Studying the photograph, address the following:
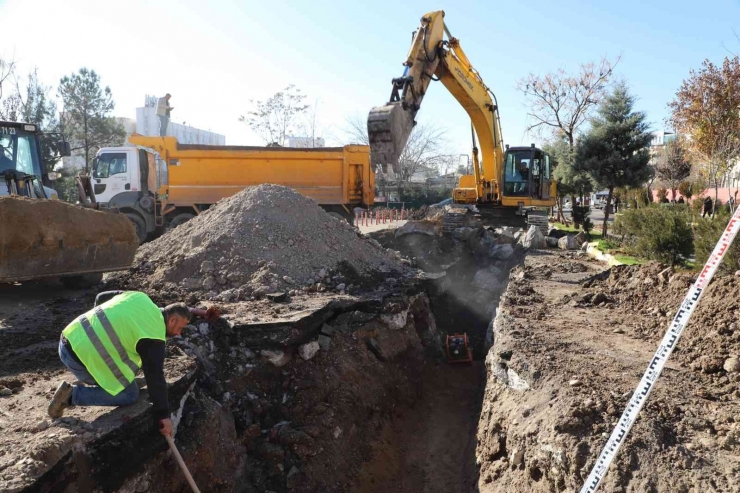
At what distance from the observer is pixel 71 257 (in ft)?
23.2

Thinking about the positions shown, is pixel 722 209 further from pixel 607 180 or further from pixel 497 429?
pixel 607 180

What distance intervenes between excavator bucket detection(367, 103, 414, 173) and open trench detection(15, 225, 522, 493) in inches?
85.9

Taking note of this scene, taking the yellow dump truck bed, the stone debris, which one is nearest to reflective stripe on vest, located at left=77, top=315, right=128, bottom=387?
the stone debris

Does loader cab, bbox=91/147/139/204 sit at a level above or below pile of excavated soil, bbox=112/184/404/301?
above

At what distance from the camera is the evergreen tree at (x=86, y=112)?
A: 28062mm

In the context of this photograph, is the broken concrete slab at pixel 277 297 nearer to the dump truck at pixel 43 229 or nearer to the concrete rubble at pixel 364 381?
the concrete rubble at pixel 364 381

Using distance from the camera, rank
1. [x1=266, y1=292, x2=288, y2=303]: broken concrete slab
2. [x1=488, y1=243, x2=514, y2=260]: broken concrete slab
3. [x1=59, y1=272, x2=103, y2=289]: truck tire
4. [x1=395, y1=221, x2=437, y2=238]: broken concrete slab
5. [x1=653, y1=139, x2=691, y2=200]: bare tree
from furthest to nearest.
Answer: [x1=653, y1=139, x2=691, y2=200]: bare tree → [x1=395, y1=221, x2=437, y2=238]: broken concrete slab → [x1=488, y1=243, x2=514, y2=260]: broken concrete slab → [x1=59, y1=272, x2=103, y2=289]: truck tire → [x1=266, y1=292, x2=288, y2=303]: broken concrete slab

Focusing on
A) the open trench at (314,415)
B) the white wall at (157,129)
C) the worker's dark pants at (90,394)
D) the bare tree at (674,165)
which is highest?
the white wall at (157,129)

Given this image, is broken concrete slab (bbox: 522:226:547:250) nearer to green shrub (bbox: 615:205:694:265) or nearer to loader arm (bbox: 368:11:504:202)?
loader arm (bbox: 368:11:504:202)

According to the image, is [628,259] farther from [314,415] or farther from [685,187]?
[685,187]

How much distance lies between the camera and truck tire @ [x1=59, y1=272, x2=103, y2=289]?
26.5 ft

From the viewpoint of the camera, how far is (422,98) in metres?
10.4

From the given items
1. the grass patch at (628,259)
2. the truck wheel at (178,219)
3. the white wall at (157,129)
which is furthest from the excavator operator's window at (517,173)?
the white wall at (157,129)

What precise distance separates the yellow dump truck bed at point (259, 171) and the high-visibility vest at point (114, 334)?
12413 mm
